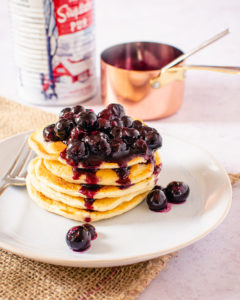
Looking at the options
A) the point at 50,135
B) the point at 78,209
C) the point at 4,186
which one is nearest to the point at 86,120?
the point at 50,135

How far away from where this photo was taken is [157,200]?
4.69ft

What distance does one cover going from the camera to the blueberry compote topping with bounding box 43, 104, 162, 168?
1.31 m

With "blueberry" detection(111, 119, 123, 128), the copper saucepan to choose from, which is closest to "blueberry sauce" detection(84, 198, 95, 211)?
"blueberry" detection(111, 119, 123, 128)

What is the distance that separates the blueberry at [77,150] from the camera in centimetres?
131

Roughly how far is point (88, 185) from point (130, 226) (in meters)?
0.17

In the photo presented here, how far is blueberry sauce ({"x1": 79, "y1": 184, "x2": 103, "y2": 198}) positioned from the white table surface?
0.29 m

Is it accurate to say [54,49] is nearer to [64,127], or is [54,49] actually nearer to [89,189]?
[64,127]

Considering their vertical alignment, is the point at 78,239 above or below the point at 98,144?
below

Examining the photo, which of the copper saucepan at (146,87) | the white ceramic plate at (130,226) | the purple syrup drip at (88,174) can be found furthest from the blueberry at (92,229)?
the copper saucepan at (146,87)

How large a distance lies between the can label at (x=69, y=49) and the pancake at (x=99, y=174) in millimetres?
786

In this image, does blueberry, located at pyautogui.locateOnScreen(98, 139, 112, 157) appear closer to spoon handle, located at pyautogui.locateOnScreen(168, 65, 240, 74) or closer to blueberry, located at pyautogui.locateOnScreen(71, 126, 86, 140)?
blueberry, located at pyautogui.locateOnScreen(71, 126, 86, 140)

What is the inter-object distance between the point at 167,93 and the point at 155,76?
11 centimetres

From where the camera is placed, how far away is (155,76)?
1968mm

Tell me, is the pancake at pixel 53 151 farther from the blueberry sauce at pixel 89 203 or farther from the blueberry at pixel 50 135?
the blueberry sauce at pixel 89 203
